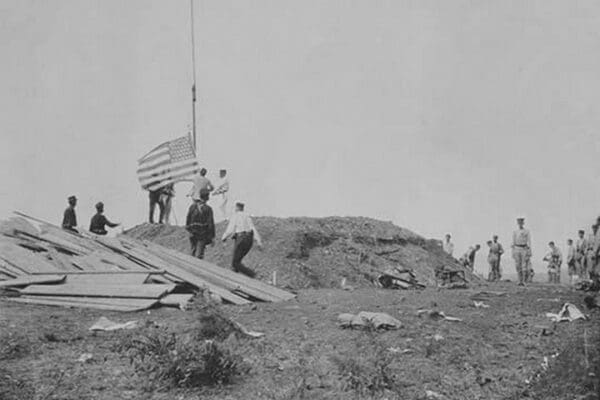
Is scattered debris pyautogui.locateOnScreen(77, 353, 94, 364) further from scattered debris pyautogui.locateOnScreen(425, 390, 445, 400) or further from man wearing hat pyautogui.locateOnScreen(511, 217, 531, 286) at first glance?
man wearing hat pyautogui.locateOnScreen(511, 217, 531, 286)

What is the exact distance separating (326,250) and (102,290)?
8598 mm

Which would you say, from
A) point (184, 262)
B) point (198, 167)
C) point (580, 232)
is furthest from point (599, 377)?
point (580, 232)

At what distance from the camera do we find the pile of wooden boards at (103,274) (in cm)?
908

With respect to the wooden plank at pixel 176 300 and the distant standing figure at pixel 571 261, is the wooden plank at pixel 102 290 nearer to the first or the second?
the wooden plank at pixel 176 300

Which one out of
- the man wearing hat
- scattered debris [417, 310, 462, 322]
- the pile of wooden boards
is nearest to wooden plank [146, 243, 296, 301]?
the pile of wooden boards

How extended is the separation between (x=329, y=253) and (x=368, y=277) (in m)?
1.31

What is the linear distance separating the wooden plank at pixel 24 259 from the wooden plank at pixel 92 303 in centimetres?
131

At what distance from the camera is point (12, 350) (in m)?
5.87

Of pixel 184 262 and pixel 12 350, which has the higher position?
pixel 184 262

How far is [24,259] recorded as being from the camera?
1092 cm

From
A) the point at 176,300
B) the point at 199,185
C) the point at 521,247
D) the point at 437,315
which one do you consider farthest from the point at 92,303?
the point at 521,247

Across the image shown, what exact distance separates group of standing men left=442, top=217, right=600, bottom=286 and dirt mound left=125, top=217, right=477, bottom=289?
2398 millimetres

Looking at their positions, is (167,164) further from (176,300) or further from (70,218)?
(176,300)

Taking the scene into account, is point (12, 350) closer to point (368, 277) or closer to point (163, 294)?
point (163, 294)
